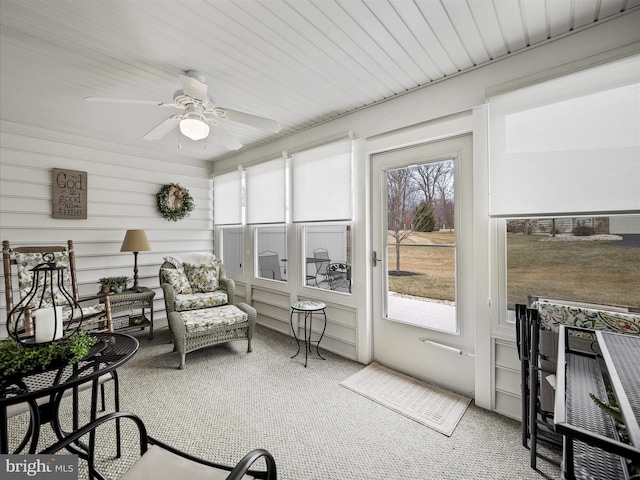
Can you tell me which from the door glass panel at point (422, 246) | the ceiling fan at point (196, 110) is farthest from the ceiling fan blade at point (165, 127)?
the door glass panel at point (422, 246)

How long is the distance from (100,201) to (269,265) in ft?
7.80

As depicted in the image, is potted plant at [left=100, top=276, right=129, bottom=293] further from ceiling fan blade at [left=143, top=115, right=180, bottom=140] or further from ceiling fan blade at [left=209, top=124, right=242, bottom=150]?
ceiling fan blade at [left=209, top=124, right=242, bottom=150]

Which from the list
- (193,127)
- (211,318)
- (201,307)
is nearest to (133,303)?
(201,307)

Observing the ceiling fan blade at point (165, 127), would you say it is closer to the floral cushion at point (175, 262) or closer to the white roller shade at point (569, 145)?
the floral cushion at point (175, 262)

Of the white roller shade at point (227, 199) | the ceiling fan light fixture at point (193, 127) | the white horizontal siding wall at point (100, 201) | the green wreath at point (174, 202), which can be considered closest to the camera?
the ceiling fan light fixture at point (193, 127)

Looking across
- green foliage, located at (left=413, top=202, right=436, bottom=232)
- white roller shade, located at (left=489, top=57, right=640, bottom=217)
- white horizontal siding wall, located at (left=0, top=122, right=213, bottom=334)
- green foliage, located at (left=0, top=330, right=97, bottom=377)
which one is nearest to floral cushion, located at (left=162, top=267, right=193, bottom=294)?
white horizontal siding wall, located at (left=0, top=122, right=213, bottom=334)

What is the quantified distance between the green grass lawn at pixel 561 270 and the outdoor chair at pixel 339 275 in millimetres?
911

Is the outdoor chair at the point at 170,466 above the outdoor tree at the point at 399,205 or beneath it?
beneath

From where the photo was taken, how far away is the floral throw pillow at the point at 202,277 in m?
3.76

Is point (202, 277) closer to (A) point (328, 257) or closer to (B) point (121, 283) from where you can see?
(B) point (121, 283)

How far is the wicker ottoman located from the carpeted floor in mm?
244

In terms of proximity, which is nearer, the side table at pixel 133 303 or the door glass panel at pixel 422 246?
the door glass panel at pixel 422 246

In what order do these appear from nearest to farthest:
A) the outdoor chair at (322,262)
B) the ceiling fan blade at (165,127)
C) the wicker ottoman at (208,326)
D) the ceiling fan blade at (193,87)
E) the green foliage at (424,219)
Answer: the ceiling fan blade at (193,87) → the ceiling fan blade at (165,127) → the green foliage at (424,219) → the wicker ottoman at (208,326) → the outdoor chair at (322,262)

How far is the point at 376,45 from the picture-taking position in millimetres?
1992
